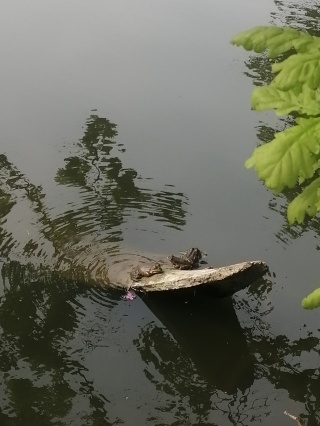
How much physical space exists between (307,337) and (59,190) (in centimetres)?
304

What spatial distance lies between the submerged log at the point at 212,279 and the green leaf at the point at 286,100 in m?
2.73

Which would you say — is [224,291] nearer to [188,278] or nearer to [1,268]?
[188,278]

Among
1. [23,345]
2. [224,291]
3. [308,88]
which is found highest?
[308,88]

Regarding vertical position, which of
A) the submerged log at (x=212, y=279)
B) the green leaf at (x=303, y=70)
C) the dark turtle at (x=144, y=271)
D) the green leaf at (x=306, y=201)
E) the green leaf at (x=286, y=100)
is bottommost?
the dark turtle at (x=144, y=271)

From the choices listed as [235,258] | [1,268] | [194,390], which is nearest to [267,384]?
[194,390]

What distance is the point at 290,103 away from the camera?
1.71m

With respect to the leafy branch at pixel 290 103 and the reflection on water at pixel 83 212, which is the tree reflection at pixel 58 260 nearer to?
the reflection on water at pixel 83 212

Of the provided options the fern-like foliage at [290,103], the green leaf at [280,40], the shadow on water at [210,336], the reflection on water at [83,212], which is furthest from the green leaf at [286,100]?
the reflection on water at [83,212]

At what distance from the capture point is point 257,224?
234 inches

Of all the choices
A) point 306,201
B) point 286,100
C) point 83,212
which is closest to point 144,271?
point 83,212

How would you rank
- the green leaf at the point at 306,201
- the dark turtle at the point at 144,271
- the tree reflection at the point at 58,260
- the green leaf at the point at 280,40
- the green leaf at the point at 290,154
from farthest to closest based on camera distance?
the dark turtle at the point at 144,271, the tree reflection at the point at 58,260, the green leaf at the point at 306,201, the green leaf at the point at 280,40, the green leaf at the point at 290,154

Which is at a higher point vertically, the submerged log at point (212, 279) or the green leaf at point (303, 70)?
the green leaf at point (303, 70)

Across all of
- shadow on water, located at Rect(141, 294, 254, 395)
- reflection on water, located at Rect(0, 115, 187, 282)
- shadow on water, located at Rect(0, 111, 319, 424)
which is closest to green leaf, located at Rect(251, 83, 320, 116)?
shadow on water, located at Rect(0, 111, 319, 424)

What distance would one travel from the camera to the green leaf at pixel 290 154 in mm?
1592
